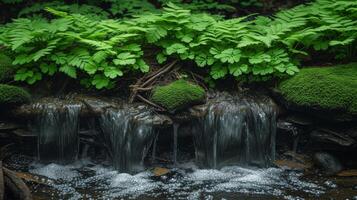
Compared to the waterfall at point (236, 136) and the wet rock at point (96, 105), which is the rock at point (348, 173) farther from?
the wet rock at point (96, 105)

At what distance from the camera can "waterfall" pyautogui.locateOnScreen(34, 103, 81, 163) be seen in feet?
23.6

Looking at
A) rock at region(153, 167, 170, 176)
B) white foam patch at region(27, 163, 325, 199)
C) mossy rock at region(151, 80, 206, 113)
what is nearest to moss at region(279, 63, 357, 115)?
white foam patch at region(27, 163, 325, 199)

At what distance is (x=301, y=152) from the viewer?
7238 millimetres

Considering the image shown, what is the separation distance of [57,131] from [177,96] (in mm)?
2162

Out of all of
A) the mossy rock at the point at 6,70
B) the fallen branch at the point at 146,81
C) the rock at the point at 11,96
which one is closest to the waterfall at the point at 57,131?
the rock at the point at 11,96

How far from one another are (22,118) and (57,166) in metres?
1.04

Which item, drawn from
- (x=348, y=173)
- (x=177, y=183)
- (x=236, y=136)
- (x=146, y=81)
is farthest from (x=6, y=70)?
(x=348, y=173)

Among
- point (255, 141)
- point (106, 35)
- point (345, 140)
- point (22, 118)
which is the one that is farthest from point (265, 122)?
point (22, 118)

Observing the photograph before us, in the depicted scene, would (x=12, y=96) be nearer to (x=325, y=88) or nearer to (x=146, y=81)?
(x=146, y=81)

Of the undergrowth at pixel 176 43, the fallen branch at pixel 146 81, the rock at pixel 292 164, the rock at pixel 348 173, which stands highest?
the undergrowth at pixel 176 43

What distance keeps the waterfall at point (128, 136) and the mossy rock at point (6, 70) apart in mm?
1897

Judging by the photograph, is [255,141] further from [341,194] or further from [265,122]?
[341,194]

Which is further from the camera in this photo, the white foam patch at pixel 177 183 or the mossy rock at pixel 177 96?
the mossy rock at pixel 177 96

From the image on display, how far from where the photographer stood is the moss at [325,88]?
6715 mm
